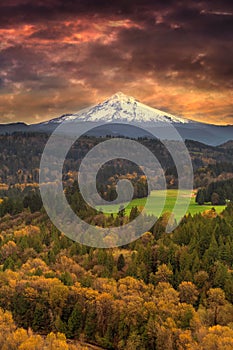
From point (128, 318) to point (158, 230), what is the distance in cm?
4839

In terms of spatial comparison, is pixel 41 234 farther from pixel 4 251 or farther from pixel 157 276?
pixel 157 276

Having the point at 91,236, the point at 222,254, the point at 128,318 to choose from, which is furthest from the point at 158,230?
the point at 128,318

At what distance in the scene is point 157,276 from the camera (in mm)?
99250

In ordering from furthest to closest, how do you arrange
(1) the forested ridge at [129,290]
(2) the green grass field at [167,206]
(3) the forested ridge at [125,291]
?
(2) the green grass field at [167,206] < (1) the forested ridge at [129,290] < (3) the forested ridge at [125,291]

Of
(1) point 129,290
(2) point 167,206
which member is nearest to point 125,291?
(1) point 129,290

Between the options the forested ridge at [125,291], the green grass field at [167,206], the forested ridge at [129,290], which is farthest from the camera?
the green grass field at [167,206]

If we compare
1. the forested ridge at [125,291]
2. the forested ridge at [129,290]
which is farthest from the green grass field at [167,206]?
the forested ridge at [129,290]

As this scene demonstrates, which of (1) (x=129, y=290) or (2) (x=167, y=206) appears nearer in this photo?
(1) (x=129, y=290)

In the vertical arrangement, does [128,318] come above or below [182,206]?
below

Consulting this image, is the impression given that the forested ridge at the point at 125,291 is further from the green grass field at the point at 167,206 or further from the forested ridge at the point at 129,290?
the green grass field at the point at 167,206

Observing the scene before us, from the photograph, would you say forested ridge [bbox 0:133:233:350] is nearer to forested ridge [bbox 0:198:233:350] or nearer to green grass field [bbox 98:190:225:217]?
forested ridge [bbox 0:198:233:350]

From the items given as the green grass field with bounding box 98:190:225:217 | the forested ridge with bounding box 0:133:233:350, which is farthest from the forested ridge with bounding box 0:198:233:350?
the green grass field with bounding box 98:190:225:217

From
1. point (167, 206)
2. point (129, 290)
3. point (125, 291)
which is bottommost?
point (125, 291)

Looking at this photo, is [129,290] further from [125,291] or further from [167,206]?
[167,206]
